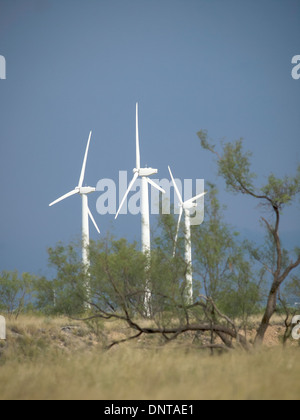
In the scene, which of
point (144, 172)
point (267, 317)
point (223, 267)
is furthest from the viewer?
point (144, 172)

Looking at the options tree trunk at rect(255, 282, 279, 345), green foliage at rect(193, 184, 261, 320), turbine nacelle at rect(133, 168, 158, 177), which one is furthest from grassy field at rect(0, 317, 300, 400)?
turbine nacelle at rect(133, 168, 158, 177)

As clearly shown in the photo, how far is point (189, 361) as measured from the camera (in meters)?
16.3

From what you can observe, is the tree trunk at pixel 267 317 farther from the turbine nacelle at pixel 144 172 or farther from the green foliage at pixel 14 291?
the green foliage at pixel 14 291

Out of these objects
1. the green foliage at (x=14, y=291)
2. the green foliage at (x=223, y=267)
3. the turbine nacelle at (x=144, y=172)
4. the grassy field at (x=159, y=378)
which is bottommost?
the green foliage at (x=14, y=291)

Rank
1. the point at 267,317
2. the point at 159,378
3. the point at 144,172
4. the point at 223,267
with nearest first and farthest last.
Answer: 1. the point at 159,378
2. the point at 267,317
3. the point at 223,267
4. the point at 144,172

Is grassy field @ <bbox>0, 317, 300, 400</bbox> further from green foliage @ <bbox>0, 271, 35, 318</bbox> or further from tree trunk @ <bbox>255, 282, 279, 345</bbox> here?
green foliage @ <bbox>0, 271, 35, 318</bbox>

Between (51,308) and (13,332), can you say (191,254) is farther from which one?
(51,308)

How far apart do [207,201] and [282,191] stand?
123 inches

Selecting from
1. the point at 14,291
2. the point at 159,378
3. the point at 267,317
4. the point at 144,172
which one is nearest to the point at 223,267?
the point at 267,317

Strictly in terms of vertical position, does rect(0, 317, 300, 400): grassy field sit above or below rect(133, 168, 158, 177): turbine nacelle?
below

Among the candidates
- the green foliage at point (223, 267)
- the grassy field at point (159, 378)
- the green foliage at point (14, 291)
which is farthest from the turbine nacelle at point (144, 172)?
the grassy field at point (159, 378)

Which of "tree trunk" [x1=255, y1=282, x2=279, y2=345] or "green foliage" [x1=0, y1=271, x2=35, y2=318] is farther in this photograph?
"green foliage" [x1=0, y1=271, x2=35, y2=318]

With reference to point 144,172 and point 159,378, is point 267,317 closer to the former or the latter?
point 159,378
